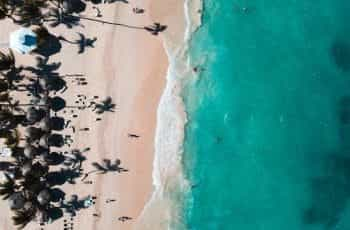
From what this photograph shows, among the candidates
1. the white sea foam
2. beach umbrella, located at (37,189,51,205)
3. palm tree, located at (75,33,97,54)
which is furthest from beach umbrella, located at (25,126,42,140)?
the white sea foam

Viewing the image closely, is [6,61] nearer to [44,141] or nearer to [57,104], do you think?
[57,104]

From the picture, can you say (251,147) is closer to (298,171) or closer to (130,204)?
(298,171)

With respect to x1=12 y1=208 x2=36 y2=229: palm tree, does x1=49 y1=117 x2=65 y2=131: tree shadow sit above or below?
above

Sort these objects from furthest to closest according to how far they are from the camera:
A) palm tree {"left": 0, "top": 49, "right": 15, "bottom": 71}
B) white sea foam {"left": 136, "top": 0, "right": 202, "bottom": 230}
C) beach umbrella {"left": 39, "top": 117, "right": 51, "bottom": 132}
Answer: white sea foam {"left": 136, "top": 0, "right": 202, "bottom": 230} < beach umbrella {"left": 39, "top": 117, "right": 51, "bottom": 132} < palm tree {"left": 0, "top": 49, "right": 15, "bottom": 71}

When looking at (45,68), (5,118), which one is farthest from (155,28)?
(5,118)

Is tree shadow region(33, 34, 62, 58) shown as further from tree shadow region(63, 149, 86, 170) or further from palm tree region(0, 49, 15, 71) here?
tree shadow region(63, 149, 86, 170)

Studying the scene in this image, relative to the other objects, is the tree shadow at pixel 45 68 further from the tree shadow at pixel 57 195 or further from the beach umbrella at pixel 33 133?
the tree shadow at pixel 57 195

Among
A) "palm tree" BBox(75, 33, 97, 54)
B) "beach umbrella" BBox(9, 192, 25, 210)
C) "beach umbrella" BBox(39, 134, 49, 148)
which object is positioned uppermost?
"palm tree" BBox(75, 33, 97, 54)
